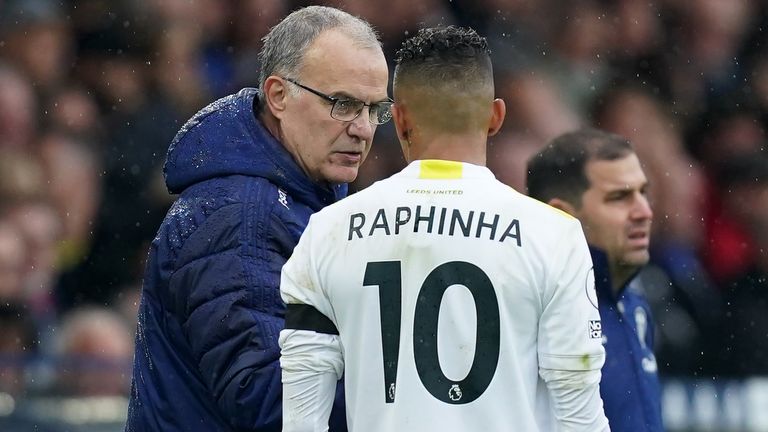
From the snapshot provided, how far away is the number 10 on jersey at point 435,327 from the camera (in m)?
2.96

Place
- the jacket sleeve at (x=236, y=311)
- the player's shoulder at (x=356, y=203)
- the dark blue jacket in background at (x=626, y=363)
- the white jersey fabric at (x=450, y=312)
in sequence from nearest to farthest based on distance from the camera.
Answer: the white jersey fabric at (x=450, y=312) → the player's shoulder at (x=356, y=203) → the jacket sleeve at (x=236, y=311) → the dark blue jacket in background at (x=626, y=363)

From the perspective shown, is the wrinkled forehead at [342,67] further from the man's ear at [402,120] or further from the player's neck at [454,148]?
the player's neck at [454,148]

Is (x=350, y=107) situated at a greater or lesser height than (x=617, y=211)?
greater

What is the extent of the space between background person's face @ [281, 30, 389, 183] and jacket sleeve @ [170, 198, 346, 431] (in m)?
0.29

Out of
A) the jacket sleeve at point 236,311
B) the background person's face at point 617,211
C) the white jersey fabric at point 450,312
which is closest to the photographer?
the white jersey fabric at point 450,312

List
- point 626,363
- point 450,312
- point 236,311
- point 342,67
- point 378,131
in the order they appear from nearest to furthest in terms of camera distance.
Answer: point 450,312 < point 236,311 < point 342,67 < point 626,363 < point 378,131

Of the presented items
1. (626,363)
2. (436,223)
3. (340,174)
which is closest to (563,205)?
(626,363)

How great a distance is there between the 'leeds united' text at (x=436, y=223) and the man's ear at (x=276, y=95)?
0.79 m

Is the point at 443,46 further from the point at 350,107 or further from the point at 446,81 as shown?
the point at 350,107

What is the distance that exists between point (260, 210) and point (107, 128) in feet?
14.3

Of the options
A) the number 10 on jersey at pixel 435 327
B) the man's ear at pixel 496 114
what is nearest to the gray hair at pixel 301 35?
the man's ear at pixel 496 114

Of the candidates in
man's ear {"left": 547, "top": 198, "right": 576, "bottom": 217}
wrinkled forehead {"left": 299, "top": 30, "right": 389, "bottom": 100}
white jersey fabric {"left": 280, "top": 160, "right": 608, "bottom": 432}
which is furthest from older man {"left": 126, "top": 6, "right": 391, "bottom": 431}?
man's ear {"left": 547, "top": 198, "right": 576, "bottom": 217}

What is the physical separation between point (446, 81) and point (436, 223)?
1.03ft

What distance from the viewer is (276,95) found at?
3777 millimetres
